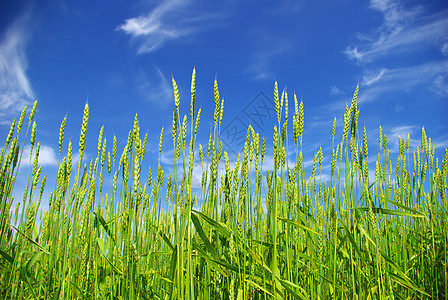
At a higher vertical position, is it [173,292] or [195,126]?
[195,126]

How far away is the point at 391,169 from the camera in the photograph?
326cm

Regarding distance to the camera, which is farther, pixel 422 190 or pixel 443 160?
pixel 422 190

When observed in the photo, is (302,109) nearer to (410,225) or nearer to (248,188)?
(248,188)

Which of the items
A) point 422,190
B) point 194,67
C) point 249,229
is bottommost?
point 249,229

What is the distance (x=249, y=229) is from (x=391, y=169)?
2380 millimetres

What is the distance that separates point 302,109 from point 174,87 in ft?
2.72

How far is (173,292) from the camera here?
1317 millimetres

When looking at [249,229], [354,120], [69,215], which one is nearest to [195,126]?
[249,229]

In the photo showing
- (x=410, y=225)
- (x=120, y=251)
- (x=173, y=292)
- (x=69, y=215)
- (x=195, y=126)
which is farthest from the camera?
(x=410, y=225)

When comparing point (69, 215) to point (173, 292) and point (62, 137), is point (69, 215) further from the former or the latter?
point (173, 292)

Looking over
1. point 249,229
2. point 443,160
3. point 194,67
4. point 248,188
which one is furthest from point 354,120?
point 443,160

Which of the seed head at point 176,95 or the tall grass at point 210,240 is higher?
the seed head at point 176,95

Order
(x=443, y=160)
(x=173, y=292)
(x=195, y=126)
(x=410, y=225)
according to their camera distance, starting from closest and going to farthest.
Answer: (x=195, y=126) < (x=173, y=292) < (x=443, y=160) < (x=410, y=225)

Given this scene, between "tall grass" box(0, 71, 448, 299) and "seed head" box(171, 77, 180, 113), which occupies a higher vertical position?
"seed head" box(171, 77, 180, 113)
